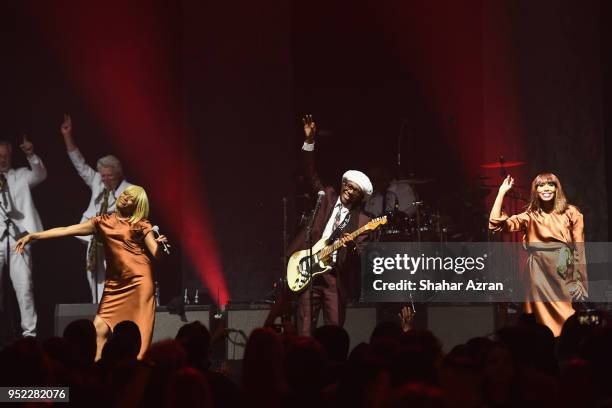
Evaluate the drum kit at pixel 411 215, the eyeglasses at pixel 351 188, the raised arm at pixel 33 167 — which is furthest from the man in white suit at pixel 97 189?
the eyeglasses at pixel 351 188

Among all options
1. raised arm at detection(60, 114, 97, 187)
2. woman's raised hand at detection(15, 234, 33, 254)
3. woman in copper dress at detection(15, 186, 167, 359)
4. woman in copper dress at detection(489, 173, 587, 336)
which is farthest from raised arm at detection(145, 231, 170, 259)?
raised arm at detection(60, 114, 97, 187)

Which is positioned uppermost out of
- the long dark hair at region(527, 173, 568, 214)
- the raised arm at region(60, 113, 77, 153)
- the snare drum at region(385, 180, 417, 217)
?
the raised arm at region(60, 113, 77, 153)

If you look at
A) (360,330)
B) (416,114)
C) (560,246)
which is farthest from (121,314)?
(416,114)

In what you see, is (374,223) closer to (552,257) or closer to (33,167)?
(552,257)

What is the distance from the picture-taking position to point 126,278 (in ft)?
27.6

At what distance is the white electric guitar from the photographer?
→ 348 inches

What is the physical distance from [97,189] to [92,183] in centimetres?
11

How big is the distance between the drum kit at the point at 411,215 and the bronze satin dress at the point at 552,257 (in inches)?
73.6

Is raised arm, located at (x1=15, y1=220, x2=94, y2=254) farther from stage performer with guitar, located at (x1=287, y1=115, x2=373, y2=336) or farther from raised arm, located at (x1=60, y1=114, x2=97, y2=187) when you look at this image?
raised arm, located at (x1=60, y1=114, x2=97, y2=187)

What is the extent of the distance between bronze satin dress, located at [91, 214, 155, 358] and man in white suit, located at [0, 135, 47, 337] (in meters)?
3.67

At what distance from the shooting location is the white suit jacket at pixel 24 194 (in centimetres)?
1196

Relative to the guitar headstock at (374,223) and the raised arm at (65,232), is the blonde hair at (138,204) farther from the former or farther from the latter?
the guitar headstock at (374,223)

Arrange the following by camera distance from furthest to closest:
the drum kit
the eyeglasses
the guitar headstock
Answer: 1. the drum kit
2. the guitar headstock
3. the eyeglasses

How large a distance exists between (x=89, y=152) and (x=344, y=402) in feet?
33.2
